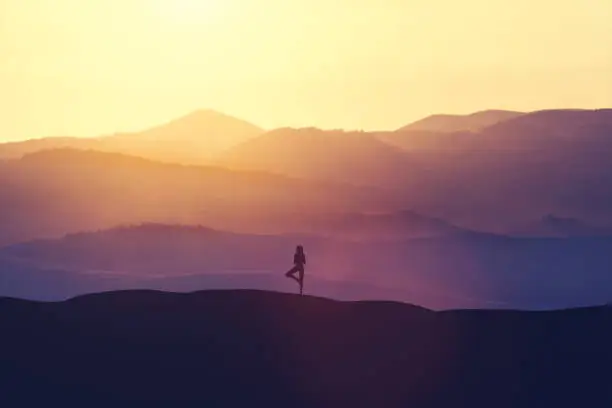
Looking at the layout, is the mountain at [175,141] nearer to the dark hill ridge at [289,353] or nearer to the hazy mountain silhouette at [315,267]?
the hazy mountain silhouette at [315,267]

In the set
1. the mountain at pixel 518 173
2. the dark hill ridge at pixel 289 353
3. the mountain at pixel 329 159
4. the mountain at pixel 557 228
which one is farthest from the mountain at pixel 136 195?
the dark hill ridge at pixel 289 353

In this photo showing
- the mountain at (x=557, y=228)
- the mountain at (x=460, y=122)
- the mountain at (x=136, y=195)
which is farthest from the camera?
the mountain at (x=557, y=228)

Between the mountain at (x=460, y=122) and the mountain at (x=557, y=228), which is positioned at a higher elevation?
the mountain at (x=460, y=122)

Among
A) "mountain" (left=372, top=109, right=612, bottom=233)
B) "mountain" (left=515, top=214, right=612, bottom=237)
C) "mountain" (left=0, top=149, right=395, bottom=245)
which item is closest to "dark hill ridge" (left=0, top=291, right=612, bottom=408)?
"mountain" (left=0, top=149, right=395, bottom=245)

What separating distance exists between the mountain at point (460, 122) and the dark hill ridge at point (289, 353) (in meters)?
11.2

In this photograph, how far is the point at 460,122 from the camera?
33.8 metres

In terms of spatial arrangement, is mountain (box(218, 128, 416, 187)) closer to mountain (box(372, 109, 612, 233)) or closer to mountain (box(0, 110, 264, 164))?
mountain (box(372, 109, 612, 233))

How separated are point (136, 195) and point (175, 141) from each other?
7.45ft

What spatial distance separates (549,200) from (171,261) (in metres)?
10.9

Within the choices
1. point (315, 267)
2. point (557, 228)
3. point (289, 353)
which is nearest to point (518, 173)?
point (557, 228)

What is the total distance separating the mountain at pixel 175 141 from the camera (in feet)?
104

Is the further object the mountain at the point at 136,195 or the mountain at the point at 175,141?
the mountain at the point at 136,195

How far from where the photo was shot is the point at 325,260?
33.0 metres

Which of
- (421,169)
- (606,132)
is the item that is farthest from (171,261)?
(606,132)
